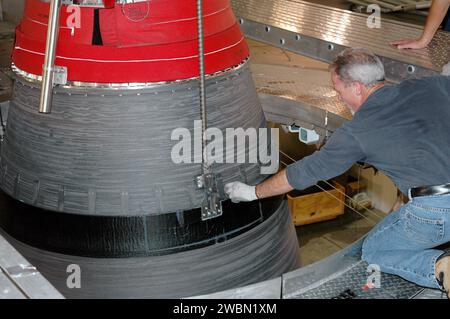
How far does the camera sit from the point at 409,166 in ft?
11.5

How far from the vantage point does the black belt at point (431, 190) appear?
3506 millimetres

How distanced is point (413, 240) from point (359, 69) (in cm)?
100

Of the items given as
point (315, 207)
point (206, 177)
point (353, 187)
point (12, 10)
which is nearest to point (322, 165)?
point (206, 177)

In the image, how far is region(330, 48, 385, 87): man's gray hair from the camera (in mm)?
3627

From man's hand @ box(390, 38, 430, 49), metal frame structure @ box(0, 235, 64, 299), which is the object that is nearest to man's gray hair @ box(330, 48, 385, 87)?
man's hand @ box(390, 38, 430, 49)

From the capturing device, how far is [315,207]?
9305 millimetres

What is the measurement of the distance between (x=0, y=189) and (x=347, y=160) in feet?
7.14

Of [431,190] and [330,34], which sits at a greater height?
[330,34]

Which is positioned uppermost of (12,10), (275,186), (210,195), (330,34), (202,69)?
(202,69)

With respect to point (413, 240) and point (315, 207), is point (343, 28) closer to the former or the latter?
point (413, 240)

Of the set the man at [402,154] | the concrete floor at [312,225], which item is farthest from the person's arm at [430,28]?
the concrete floor at [312,225]

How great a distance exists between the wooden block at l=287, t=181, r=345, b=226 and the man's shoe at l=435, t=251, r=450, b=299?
18.0ft

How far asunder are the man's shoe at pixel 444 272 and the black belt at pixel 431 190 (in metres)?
0.34

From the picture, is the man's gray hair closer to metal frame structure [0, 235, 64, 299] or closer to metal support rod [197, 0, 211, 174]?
metal support rod [197, 0, 211, 174]
